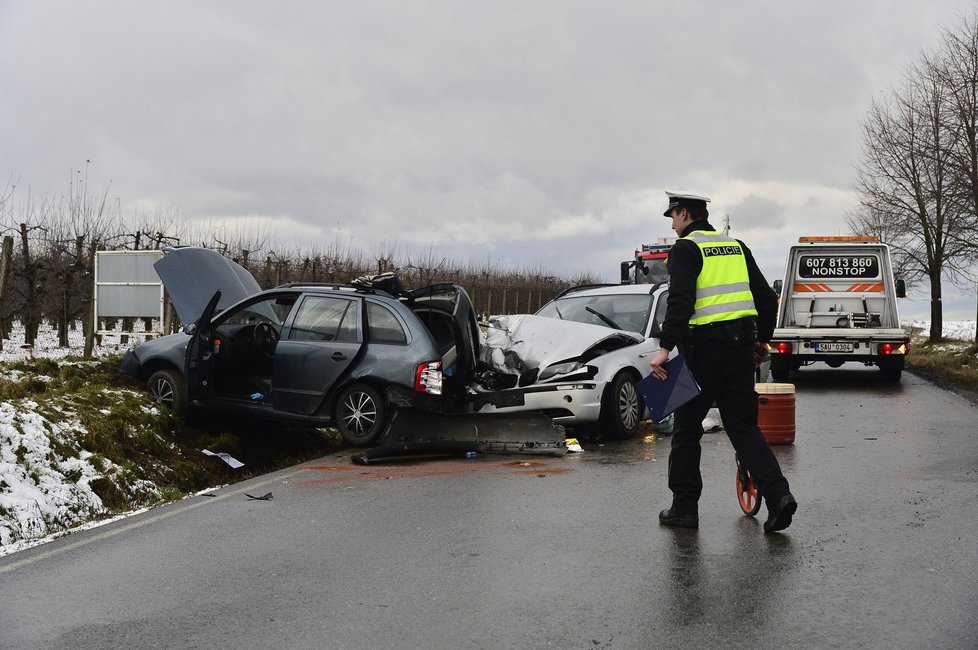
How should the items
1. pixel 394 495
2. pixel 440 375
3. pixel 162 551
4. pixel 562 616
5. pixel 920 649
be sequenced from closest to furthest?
pixel 920 649 → pixel 562 616 → pixel 162 551 → pixel 394 495 → pixel 440 375

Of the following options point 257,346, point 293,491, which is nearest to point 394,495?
point 293,491

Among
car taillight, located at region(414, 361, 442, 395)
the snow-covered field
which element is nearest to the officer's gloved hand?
car taillight, located at region(414, 361, 442, 395)

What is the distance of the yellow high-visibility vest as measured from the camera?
6070 mm

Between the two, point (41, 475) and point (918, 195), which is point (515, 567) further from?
point (918, 195)

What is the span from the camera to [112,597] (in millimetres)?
4941

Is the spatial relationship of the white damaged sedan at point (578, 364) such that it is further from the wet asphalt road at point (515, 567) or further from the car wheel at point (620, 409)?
the wet asphalt road at point (515, 567)

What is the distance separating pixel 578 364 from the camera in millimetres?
10695

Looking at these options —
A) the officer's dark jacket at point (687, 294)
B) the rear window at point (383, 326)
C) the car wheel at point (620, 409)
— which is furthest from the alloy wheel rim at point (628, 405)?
the officer's dark jacket at point (687, 294)

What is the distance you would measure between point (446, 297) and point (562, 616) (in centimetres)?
653

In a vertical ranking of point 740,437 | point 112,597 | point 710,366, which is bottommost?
point 112,597

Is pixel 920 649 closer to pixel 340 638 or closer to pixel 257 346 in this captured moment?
pixel 340 638

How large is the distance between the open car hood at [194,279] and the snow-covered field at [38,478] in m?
2.28

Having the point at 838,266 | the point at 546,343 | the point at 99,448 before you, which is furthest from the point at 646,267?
the point at 99,448

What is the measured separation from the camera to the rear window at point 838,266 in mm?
19594
